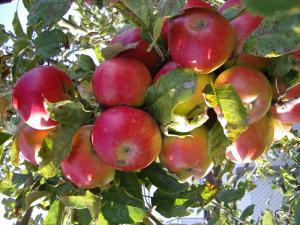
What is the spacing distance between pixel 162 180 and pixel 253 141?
25cm

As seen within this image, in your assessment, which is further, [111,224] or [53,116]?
[111,224]

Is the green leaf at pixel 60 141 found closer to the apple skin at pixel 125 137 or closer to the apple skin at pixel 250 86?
the apple skin at pixel 125 137

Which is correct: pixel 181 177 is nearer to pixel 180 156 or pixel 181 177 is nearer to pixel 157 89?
pixel 180 156

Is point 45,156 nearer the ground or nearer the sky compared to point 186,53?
nearer the ground

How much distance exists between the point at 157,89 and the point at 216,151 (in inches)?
6.8

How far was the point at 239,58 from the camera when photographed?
0.88m

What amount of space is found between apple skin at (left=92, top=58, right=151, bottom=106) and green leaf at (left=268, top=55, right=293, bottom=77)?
0.83 ft

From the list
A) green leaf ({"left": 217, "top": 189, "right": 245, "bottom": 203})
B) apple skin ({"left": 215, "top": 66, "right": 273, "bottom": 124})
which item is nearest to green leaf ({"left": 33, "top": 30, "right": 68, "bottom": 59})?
apple skin ({"left": 215, "top": 66, "right": 273, "bottom": 124})

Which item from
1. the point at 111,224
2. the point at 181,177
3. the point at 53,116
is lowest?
the point at 111,224

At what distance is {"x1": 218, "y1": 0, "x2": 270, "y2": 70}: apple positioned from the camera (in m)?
0.87

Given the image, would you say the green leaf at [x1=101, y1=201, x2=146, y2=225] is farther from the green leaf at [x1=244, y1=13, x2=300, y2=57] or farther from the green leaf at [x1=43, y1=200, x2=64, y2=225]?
the green leaf at [x1=244, y1=13, x2=300, y2=57]

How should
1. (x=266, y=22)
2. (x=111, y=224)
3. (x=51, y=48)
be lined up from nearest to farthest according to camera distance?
(x=266, y=22)
(x=111, y=224)
(x=51, y=48)

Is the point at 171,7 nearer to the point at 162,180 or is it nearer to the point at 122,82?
the point at 122,82

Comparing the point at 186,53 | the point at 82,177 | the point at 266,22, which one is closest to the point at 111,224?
the point at 82,177
